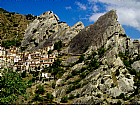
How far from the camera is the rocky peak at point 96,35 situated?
6560 millimetres

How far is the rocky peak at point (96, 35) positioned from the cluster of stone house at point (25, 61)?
2.84 feet

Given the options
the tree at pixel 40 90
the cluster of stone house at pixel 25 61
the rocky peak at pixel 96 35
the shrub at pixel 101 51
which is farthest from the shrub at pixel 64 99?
the rocky peak at pixel 96 35

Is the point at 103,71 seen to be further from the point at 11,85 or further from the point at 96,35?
the point at 11,85

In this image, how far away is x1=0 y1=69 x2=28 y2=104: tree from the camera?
175 inches

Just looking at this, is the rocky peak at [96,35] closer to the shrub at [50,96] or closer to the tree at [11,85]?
the shrub at [50,96]

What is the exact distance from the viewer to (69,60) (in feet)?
20.6

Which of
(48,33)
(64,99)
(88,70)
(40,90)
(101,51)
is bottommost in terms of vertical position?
(64,99)

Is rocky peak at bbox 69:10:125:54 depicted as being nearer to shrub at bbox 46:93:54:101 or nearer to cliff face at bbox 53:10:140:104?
cliff face at bbox 53:10:140:104

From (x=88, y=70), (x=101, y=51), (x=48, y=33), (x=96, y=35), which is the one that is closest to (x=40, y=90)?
(x=88, y=70)

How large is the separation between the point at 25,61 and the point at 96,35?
2.26 metres

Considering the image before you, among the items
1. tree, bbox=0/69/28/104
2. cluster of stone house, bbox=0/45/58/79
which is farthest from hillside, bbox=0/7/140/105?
tree, bbox=0/69/28/104

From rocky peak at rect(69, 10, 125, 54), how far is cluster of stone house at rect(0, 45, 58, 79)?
0.87 meters

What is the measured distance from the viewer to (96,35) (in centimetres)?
728
